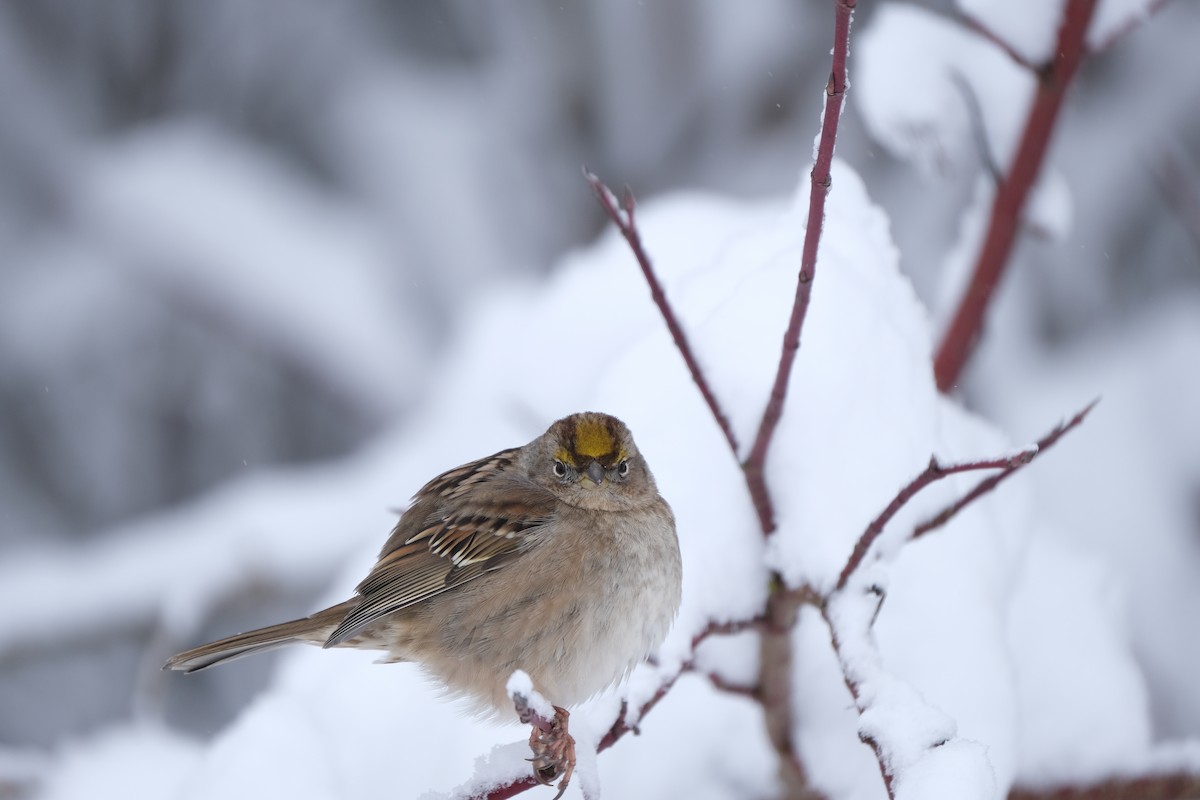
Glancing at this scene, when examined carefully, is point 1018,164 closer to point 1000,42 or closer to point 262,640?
point 1000,42

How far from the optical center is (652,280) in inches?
70.6

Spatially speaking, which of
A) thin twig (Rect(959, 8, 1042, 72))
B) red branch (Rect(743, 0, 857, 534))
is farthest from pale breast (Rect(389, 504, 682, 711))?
thin twig (Rect(959, 8, 1042, 72))

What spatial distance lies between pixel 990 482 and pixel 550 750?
86 cm

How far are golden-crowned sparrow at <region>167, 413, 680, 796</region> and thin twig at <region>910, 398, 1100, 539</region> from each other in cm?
52

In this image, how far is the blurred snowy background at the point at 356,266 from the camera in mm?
4758

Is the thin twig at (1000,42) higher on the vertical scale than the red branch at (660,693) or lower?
higher

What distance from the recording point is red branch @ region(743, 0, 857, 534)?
4.77 ft

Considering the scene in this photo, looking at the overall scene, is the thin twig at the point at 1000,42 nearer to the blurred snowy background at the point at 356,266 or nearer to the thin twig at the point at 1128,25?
the thin twig at the point at 1128,25

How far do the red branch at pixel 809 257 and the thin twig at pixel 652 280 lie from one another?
0.07 metres

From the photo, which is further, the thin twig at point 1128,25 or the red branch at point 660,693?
the thin twig at point 1128,25

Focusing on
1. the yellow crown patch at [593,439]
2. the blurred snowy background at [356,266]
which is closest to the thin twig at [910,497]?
the yellow crown patch at [593,439]

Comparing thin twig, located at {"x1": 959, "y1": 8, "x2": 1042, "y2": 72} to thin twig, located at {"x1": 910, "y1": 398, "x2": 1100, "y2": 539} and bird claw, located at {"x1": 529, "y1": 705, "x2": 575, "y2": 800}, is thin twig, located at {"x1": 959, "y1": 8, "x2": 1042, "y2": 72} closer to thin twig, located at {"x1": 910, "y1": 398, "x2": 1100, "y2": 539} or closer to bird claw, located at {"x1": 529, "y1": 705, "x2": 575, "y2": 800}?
thin twig, located at {"x1": 910, "y1": 398, "x2": 1100, "y2": 539}

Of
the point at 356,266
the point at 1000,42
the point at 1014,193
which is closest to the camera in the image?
the point at 1000,42

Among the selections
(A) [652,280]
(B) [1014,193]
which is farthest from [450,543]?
(B) [1014,193]
